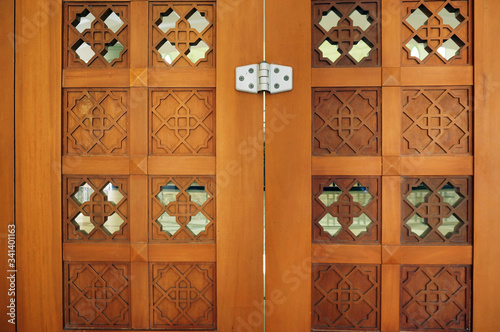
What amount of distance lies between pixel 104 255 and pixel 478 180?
4.20ft

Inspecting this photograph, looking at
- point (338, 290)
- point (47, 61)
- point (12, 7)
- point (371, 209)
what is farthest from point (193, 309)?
point (12, 7)

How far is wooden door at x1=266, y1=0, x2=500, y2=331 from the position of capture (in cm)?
100

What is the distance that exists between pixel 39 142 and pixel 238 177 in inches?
27.3

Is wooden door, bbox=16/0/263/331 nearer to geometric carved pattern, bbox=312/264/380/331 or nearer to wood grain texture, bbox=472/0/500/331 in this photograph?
geometric carved pattern, bbox=312/264/380/331

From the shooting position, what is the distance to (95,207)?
106cm

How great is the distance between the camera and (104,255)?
3.42 feet

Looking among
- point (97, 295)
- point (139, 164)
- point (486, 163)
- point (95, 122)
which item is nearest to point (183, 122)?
point (139, 164)

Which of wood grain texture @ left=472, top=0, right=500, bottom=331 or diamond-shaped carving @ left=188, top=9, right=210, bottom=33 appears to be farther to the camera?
diamond-shaped carving @ left=188, top=9, right=210, bottom=33

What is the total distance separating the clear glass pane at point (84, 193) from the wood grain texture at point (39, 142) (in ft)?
0.20

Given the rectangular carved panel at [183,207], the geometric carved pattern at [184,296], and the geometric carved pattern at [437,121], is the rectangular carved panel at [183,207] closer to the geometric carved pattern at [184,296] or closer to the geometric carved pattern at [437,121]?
the geometric carved pattern at [184,296]

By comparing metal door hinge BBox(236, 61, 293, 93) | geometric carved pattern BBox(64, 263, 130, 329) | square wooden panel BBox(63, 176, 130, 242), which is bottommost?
geometric carved pattern BBox(64, 263, 130, 329)

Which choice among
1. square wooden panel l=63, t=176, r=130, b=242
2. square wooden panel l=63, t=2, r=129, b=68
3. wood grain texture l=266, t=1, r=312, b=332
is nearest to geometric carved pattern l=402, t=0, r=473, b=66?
wood grain texture l=266, t=1, r=312, b=332

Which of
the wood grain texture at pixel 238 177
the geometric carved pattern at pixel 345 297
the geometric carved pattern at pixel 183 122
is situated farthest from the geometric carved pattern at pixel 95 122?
the geometric carved pattern at pixel 345 297

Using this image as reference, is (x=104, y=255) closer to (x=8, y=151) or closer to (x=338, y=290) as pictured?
(x=8, y=151)
